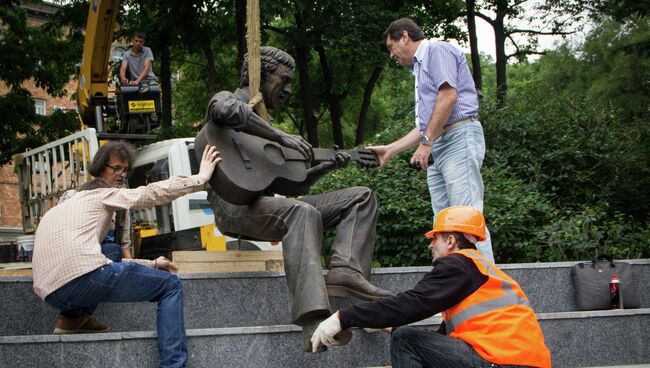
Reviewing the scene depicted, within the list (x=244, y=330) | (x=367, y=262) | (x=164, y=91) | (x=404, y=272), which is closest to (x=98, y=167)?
(x=244, y=330)

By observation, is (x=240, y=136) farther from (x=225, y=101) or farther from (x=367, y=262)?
(x=367, y=262)

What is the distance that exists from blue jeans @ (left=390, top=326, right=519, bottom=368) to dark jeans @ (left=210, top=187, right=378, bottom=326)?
0.72 metres

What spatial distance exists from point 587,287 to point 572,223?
142 cm

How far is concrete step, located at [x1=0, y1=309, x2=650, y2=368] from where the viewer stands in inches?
178

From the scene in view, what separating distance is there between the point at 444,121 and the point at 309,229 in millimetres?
1229

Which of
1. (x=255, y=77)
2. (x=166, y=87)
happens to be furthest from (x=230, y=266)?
(x=166, y=87)

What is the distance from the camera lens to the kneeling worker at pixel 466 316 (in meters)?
3.71

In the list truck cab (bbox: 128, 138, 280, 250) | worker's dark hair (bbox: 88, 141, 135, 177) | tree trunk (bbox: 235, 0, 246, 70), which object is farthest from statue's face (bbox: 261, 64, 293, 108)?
tree trunk (bbox: 235, 0, 246, 70)

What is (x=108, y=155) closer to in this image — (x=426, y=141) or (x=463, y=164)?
A: (x=426, y=141)

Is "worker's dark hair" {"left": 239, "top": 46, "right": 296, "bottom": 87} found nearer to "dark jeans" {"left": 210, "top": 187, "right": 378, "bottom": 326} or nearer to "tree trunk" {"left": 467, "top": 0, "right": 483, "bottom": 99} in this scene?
"dark jeans" {"left": 210, "top": 187, "right": 378, "bottom": 326}

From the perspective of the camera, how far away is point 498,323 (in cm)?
371

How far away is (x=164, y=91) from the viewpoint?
18.8 metres

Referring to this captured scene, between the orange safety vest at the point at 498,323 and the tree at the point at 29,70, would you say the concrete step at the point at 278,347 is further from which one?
the tree at the point at 29,70

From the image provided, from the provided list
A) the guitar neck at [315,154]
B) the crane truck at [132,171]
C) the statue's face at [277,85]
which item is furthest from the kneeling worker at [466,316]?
the crane truck at [132,171]
